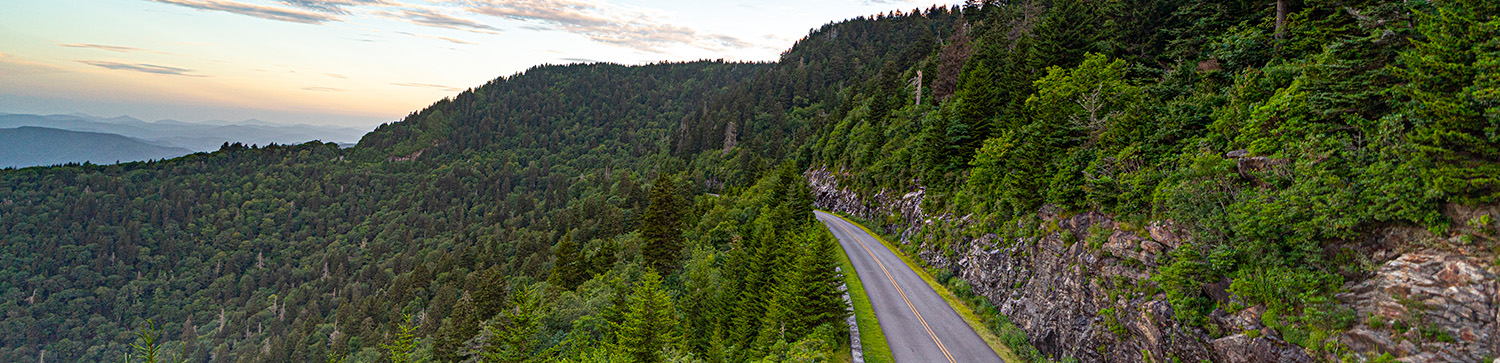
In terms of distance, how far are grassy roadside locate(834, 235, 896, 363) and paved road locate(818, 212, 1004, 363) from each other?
289 millimetres

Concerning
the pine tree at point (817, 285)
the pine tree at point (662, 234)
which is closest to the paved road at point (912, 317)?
the pine tree at point (817, 285)

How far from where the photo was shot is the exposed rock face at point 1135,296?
1078 centimetres

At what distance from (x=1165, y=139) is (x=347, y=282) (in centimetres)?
16938

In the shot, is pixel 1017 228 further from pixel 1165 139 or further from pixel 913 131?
pixel 913 131

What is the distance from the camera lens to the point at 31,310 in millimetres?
153125

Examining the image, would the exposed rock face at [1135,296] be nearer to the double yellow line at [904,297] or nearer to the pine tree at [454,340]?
the double yellow line at [904,297]

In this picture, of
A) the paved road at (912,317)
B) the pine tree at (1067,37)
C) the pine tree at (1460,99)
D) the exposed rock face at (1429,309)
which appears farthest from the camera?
the pine tree at (1067,37)

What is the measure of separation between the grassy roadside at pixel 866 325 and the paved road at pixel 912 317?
29cm

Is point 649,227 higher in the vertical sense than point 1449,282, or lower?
lower

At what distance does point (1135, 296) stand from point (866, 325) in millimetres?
10833

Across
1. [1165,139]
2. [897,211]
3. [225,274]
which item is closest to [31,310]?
[225,274]

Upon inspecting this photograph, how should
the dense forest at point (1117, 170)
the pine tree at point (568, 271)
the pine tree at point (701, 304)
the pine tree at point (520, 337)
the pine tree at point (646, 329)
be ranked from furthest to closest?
1. the pine tree at point (568, 271)
2. the pine tree at point (701, 304)
3. the pine tree at point (520, 337)
4. the pine tree at point (646, 329)
5. the dense forest at point (1117, 170)

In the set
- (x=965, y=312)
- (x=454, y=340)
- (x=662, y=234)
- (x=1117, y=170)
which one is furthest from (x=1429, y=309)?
(x=454, y=340)

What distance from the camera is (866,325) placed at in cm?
2547
